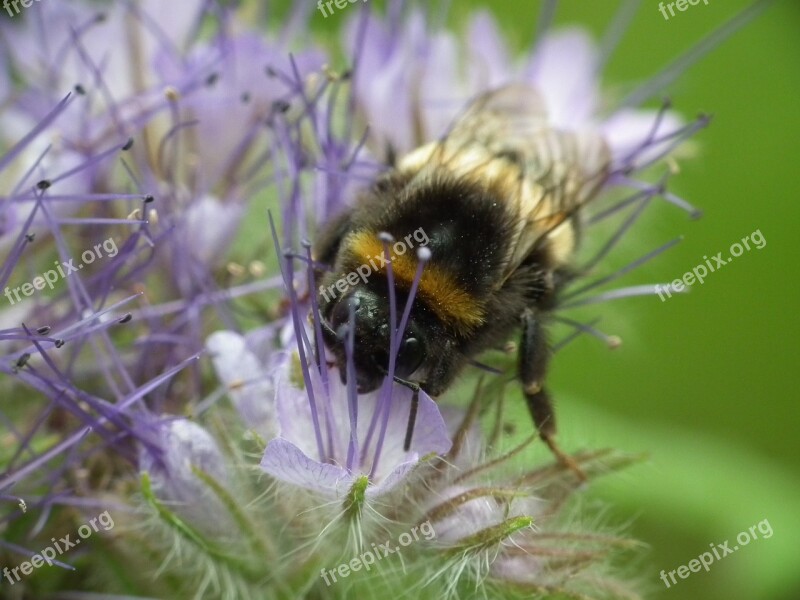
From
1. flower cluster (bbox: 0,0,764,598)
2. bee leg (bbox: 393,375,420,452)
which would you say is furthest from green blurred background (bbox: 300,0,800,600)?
bee leg (bbox: 393,375,420,452)

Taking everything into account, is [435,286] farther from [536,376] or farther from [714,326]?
[714,326]

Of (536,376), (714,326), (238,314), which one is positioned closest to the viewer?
(536,376)

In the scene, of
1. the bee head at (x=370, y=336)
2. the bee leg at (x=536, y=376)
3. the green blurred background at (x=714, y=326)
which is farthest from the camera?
the green blurred background at (x=714, y=326)

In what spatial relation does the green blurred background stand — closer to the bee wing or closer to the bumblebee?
the bee wing

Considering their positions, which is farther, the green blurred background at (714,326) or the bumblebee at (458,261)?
the green blurred background at (714,326)

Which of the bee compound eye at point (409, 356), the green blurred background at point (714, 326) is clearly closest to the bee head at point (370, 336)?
the bee compound eye at point (409, 356)

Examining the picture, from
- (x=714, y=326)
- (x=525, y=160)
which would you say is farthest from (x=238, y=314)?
(x=714, y=326)

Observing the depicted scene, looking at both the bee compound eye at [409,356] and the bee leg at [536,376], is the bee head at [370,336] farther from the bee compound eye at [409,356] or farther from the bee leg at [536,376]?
the bee leg at [536,376]
